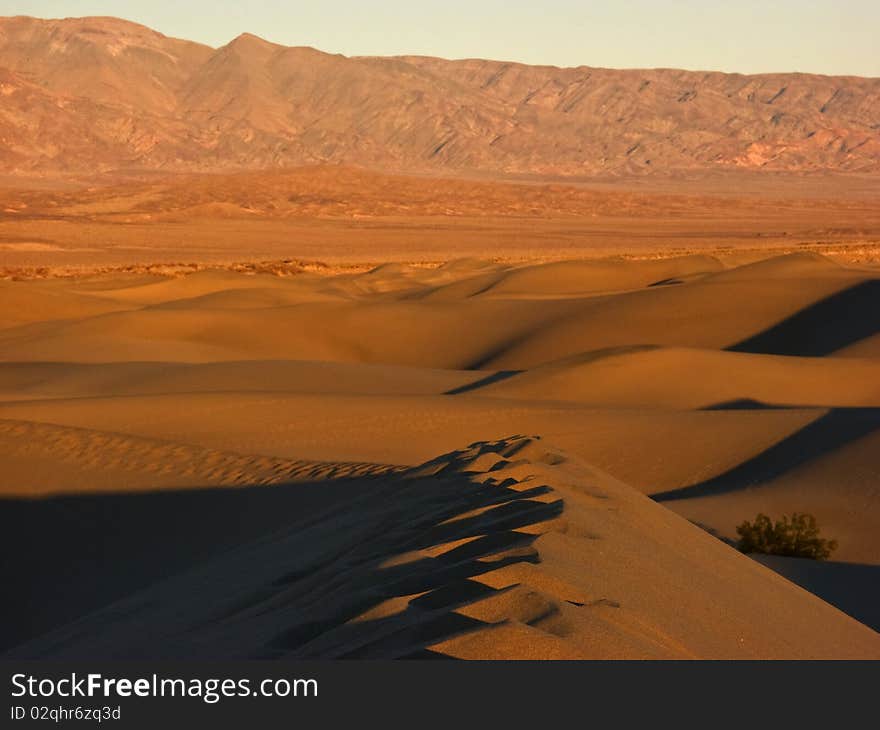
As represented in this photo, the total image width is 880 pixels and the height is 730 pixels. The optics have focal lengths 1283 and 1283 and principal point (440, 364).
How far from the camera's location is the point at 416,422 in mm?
15820

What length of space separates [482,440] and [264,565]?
7328mm

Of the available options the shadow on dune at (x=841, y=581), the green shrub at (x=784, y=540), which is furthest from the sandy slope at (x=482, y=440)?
the green shrub at (x=784, y=540)

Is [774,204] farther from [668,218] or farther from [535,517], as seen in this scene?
[535,517]

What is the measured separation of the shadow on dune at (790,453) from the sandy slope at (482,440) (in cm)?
5

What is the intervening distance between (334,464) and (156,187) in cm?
10549

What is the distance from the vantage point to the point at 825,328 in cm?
3023

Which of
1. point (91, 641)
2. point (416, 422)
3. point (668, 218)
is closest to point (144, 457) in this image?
point (416, 422)

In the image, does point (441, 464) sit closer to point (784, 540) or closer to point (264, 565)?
point (264, 565)

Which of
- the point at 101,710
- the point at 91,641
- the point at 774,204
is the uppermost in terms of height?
the point at 774,204

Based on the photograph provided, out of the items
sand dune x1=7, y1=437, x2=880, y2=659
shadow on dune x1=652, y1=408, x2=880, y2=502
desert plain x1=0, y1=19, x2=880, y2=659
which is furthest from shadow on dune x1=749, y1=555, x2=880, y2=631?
shadow on dune x1=652, y1=408, x2=880, y2=502

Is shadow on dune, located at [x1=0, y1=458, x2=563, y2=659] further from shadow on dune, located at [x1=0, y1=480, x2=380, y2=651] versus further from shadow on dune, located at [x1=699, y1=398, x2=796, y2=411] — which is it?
shadow on dune, located at [x1=699, y1=398, x2=796, y2=411]

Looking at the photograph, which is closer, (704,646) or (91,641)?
(704,646)

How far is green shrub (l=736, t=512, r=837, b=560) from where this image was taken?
1016cm

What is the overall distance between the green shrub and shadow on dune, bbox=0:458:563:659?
9.26 feet
